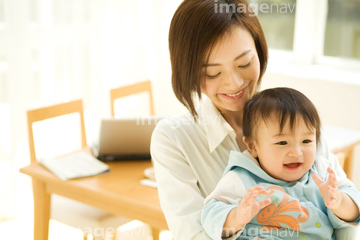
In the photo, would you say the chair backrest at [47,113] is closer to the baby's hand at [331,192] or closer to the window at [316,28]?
the baby's hand at [331,192]

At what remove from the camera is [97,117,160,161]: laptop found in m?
2.60

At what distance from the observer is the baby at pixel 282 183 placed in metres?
1.36

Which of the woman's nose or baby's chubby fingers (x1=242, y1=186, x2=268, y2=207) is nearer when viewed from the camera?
baby's chubby fingers (x1=242, y1=186, x2=268, y2=207)

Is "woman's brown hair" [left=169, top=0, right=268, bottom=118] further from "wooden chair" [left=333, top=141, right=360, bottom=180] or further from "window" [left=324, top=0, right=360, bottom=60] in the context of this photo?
"window" [left=324, top=0, right=360, bottom=60]

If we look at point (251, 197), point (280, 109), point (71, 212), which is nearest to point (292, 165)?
point (280, 109)

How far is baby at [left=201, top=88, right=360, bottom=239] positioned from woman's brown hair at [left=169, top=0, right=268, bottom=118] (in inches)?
8.1

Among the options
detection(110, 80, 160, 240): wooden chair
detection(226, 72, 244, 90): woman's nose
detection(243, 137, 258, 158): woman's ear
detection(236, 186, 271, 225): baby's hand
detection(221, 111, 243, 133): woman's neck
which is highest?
detection(226, 72, 244, 90): woman's nose

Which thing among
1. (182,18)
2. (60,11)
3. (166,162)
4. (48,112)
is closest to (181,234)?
(166,162)

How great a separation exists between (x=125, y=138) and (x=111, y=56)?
6.33ft

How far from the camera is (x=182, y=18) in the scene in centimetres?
159

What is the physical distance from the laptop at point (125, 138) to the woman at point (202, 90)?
2.96 feet

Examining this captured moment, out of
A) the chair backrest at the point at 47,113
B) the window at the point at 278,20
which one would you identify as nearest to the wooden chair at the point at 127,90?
the chair backrest at the point at 47,113

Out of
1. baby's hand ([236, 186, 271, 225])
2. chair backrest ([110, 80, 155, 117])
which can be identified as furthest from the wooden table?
chair backrest ([110, 80, 155, 117])

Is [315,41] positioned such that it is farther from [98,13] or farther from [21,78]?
[21,78]
